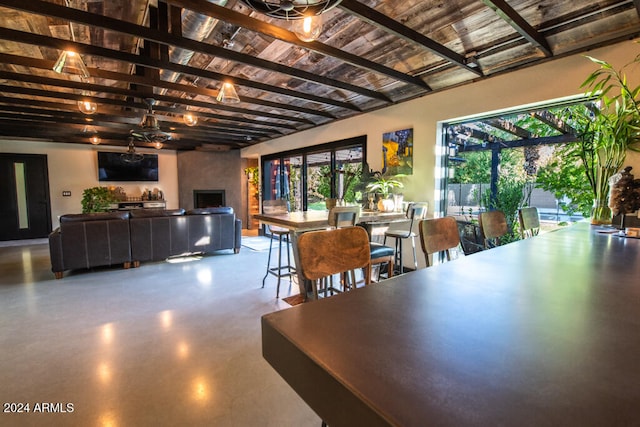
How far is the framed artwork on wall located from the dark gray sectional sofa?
3.03 m

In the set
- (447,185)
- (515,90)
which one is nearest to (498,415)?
(515,90)

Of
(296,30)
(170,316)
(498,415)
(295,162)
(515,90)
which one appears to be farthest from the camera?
(295,162)

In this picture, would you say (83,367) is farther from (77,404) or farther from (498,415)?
(498,415)

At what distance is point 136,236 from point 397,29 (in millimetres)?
4516

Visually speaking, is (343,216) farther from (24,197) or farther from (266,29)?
(24,197)

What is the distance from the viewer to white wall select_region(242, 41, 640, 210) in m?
2.71

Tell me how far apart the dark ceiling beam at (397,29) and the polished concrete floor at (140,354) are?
98.6 inches

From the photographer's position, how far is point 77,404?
68.0 inches

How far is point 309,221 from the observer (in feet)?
9.12

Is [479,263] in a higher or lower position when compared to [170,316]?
higher

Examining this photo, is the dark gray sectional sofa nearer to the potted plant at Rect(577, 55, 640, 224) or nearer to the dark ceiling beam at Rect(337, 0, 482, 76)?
the dark ceiling beam at Rect(337, 0, 482, 76)

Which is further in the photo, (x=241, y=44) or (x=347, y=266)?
(x=241, y=44)

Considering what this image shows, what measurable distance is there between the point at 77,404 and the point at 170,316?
1.17 m

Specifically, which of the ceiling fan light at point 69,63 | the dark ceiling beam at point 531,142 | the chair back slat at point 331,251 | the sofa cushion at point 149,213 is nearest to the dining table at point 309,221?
the chair back slat at point 331,251
